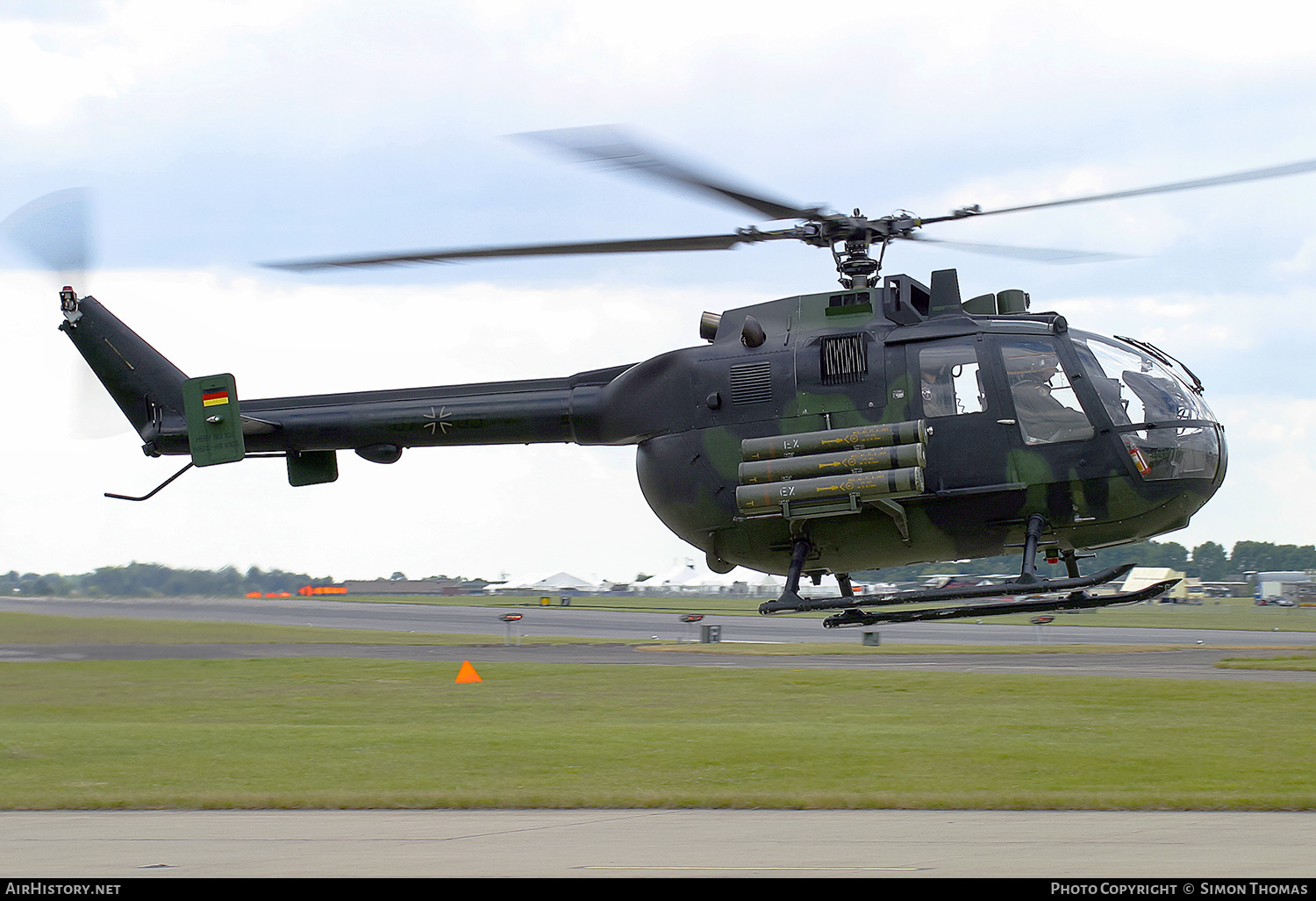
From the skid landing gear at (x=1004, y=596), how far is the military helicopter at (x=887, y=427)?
28 millimetres

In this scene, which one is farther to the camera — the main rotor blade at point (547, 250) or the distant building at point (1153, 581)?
the distant building at point (1153, 581)

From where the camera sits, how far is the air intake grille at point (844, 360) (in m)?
11.9

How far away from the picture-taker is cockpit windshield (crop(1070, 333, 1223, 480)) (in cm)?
1114

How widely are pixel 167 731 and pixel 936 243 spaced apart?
74.8ft

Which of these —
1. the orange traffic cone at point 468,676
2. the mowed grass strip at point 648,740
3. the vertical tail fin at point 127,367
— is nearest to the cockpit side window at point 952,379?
the vertical tail fin at point 127,367

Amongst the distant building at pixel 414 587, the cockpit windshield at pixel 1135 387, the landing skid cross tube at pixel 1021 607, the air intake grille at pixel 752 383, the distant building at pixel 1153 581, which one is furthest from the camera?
the distant building at pixel 414 587

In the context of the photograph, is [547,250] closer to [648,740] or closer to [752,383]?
[752,383]

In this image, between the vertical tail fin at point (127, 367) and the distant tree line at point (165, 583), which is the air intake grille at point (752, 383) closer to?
the vertical tail fin at point (127, 367)

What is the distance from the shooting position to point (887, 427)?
11477 mm

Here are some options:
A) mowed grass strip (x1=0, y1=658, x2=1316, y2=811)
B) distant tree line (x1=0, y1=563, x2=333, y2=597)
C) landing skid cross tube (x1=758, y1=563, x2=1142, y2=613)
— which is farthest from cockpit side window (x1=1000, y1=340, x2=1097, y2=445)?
distant tree line (x1=0, y1=563, x2=333, y2=597)

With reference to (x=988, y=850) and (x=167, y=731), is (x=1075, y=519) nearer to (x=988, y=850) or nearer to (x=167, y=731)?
(x=988, y=850)

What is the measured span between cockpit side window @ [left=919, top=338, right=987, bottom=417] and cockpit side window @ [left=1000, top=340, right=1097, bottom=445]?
31 cm

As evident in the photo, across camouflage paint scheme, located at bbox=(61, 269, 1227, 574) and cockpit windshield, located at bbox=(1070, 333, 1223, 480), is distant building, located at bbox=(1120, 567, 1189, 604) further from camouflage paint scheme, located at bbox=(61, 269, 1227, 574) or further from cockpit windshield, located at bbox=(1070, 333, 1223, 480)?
camouflage paint scheme, located at bbox=(61, 269, 1227, 574)

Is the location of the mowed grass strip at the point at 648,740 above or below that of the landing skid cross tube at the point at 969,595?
below
